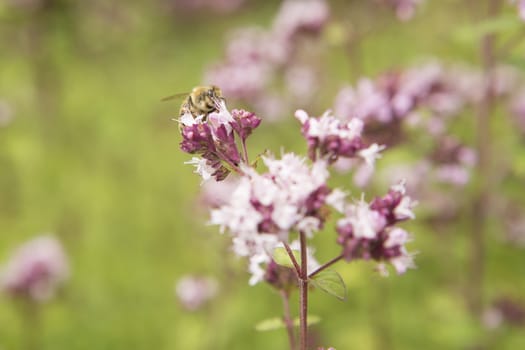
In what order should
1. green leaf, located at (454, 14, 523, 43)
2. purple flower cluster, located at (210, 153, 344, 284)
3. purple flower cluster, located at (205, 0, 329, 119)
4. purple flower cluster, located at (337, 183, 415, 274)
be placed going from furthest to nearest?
purple flower cluster, located at (205, 0, 329, 119)
green leaf, located at (454, 14, 523, 43)
purple flower cluster, located at (337, 183, 415, 274)
purple flower cluster, located at (210, 153, 344, 284)

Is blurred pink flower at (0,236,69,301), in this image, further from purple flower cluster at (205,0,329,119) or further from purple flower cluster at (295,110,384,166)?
purple flower cluster at (295,110,384,166)

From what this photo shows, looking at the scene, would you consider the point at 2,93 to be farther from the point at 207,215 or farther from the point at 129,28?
the point at 207,215

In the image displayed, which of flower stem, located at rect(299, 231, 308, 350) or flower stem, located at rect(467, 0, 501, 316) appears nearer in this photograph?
flower stem, located at rect(299, 231, 308, 350)

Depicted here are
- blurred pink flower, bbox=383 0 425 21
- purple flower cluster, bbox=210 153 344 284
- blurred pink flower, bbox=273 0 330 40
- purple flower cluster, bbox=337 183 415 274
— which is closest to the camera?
purple flower cluster, bbox=210 153 344 284

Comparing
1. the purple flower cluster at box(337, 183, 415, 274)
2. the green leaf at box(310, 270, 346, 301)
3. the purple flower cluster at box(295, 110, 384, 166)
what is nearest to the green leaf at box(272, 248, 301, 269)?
the green leaf at box(310, 270, 346, 301)

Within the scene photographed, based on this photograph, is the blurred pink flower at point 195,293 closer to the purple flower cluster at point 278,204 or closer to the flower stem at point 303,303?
the flower stem at point 303,303

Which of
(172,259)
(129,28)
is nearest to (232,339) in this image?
(172,259)

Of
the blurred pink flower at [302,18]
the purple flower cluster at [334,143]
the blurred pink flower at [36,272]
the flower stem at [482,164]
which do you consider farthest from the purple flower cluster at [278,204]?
the blurred pink flower at [36,272]
